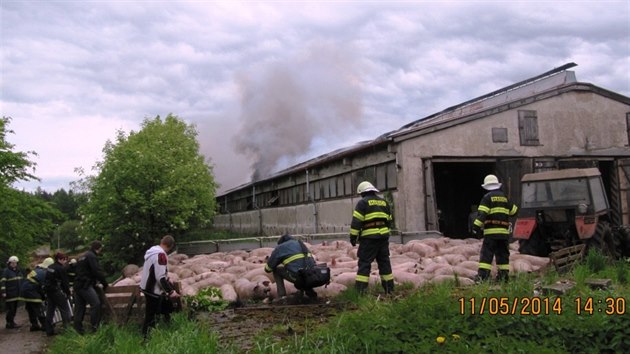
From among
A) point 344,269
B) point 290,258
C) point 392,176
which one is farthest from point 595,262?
point 392,176

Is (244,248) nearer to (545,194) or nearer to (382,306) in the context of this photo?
(545,194)

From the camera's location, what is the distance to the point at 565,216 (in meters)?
11.1

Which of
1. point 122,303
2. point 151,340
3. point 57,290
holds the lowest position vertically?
point 151,340

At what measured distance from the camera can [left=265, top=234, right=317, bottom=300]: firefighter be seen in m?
8.66

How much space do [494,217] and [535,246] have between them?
121 inches

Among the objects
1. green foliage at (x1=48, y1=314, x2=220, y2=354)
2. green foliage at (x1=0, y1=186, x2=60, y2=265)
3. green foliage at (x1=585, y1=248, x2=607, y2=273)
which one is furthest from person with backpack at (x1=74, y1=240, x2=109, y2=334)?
green foliage at (x1=0, y1=186, x2=60, y2=265)

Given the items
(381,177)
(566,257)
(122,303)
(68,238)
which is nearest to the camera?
(122,303)

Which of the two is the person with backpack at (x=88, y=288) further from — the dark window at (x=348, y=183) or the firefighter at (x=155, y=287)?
the dark window at (x=348, y=183)

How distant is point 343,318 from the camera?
581 cm

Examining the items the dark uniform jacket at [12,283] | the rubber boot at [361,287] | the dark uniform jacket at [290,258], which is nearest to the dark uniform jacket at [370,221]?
the rubber boot at [361,287]

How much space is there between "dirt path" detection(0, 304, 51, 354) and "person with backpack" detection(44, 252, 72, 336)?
357mm

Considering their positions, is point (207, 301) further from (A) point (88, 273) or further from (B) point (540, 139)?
(B) point (540, 139)

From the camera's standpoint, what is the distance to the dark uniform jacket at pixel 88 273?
9016 millimetres

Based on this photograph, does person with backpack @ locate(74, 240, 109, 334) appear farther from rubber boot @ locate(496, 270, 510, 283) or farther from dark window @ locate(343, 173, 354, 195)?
dark window @ locate(343, 173, 354, 195)
